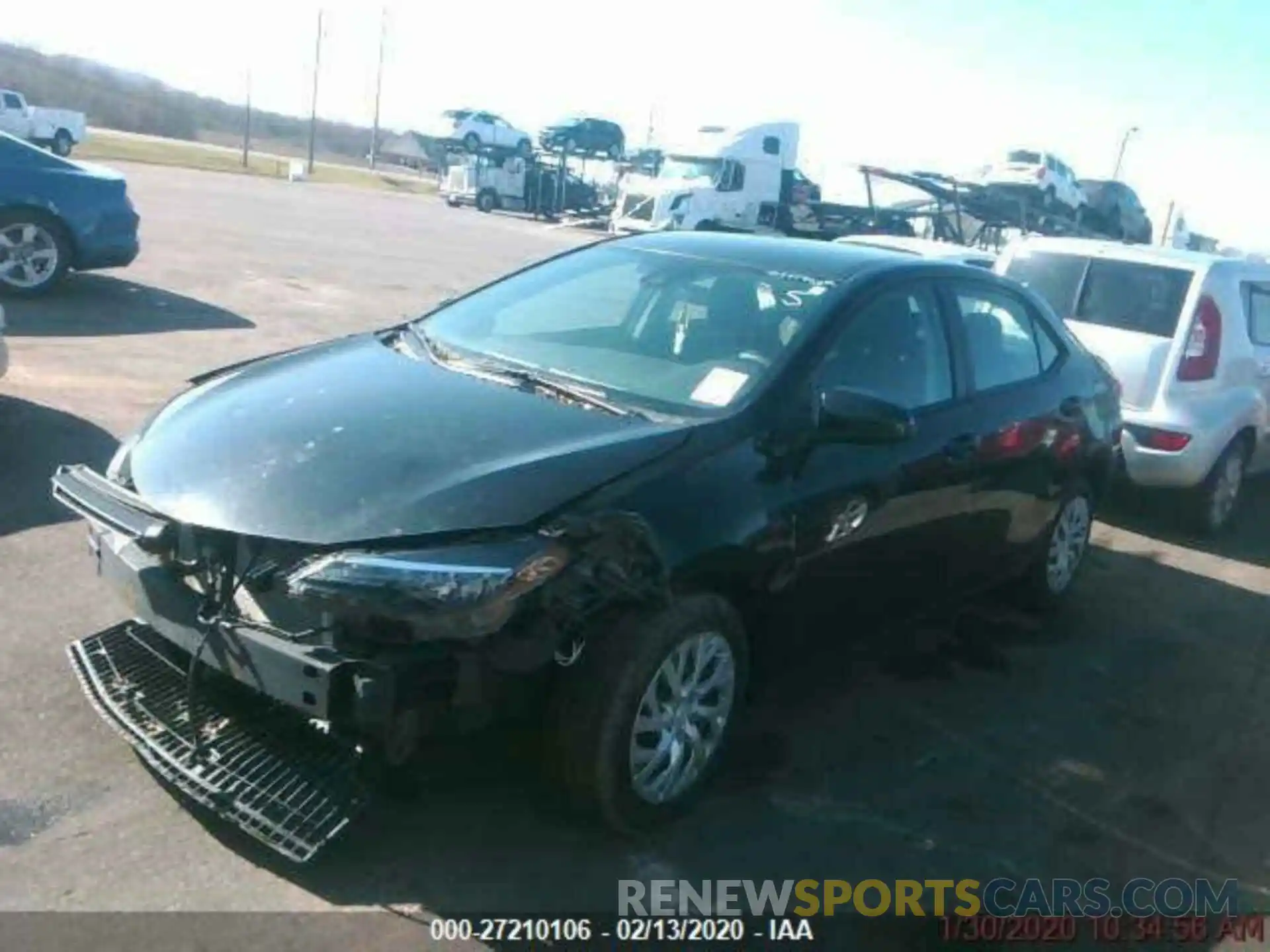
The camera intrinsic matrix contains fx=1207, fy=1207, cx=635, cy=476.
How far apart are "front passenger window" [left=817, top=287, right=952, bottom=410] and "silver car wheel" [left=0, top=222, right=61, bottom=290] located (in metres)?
8.83

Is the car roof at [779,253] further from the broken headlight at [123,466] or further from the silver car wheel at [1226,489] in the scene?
the silver car wheel at [1226,489]

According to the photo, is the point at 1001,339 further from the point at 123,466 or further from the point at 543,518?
the point at 123,466

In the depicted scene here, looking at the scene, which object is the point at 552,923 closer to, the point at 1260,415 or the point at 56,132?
the point at 1260,415

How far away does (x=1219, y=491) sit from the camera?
24.8ft

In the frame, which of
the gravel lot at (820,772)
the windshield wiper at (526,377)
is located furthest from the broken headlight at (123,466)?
the windshield wiper at (526,377)

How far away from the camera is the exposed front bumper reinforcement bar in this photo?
9.76 ft

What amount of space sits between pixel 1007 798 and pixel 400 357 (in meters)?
2.53

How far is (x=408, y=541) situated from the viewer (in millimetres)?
2986

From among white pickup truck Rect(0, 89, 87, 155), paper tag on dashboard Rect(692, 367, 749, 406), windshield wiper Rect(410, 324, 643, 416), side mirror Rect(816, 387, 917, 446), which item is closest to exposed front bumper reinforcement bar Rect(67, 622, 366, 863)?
windshield wiper Rect(410, 324, 643, 416)

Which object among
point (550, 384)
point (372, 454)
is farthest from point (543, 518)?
point (550, 384)

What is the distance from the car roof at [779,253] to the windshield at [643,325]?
0.06 m

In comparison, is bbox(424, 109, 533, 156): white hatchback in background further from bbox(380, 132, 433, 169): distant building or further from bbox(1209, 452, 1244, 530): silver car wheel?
bbox(1209, 452, 1244, 530): silver car wheel

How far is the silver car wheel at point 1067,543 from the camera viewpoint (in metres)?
5.68

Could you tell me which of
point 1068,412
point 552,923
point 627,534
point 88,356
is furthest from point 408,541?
point 88,356
